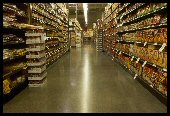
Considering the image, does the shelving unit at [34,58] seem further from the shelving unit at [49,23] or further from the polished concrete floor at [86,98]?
the shelving unit at [49,23]

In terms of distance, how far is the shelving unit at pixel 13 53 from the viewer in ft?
15.0

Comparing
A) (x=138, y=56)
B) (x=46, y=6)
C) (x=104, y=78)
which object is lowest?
(x=104, y=78)

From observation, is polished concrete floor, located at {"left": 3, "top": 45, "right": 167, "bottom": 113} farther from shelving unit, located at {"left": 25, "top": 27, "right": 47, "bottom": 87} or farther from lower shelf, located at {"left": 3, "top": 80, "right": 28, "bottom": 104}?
shelving unit, located at {"left": 25, "top": 27, "right": 47, "bottom": 87}

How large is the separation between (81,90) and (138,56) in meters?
2.00

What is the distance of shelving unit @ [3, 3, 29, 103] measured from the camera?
4586mm

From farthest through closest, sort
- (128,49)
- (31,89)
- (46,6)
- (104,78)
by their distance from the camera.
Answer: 1. (46,6)
2. (128,49)
3. (104,78)
4. (31,89)

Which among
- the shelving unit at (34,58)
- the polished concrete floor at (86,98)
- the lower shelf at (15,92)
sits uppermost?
the shelving unit at (34,58)

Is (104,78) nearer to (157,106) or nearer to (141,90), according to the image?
(141,90)

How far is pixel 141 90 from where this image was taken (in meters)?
5.45

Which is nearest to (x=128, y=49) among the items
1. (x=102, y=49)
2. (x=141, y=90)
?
(x=141, y=90)

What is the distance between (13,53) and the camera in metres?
4.95

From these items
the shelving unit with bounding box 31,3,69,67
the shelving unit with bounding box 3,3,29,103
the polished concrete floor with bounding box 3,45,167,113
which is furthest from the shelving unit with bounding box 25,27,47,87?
the shelving unit with bounding box 31,3,69,67

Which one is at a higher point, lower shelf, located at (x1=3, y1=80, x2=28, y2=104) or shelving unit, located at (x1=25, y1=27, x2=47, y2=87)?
shelving unit, located at (x1=25, y1=27, x2=47, y2=87)

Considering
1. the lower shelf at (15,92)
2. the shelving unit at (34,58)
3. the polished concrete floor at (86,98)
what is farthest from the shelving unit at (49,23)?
the polished concrete floor at (86,98)
